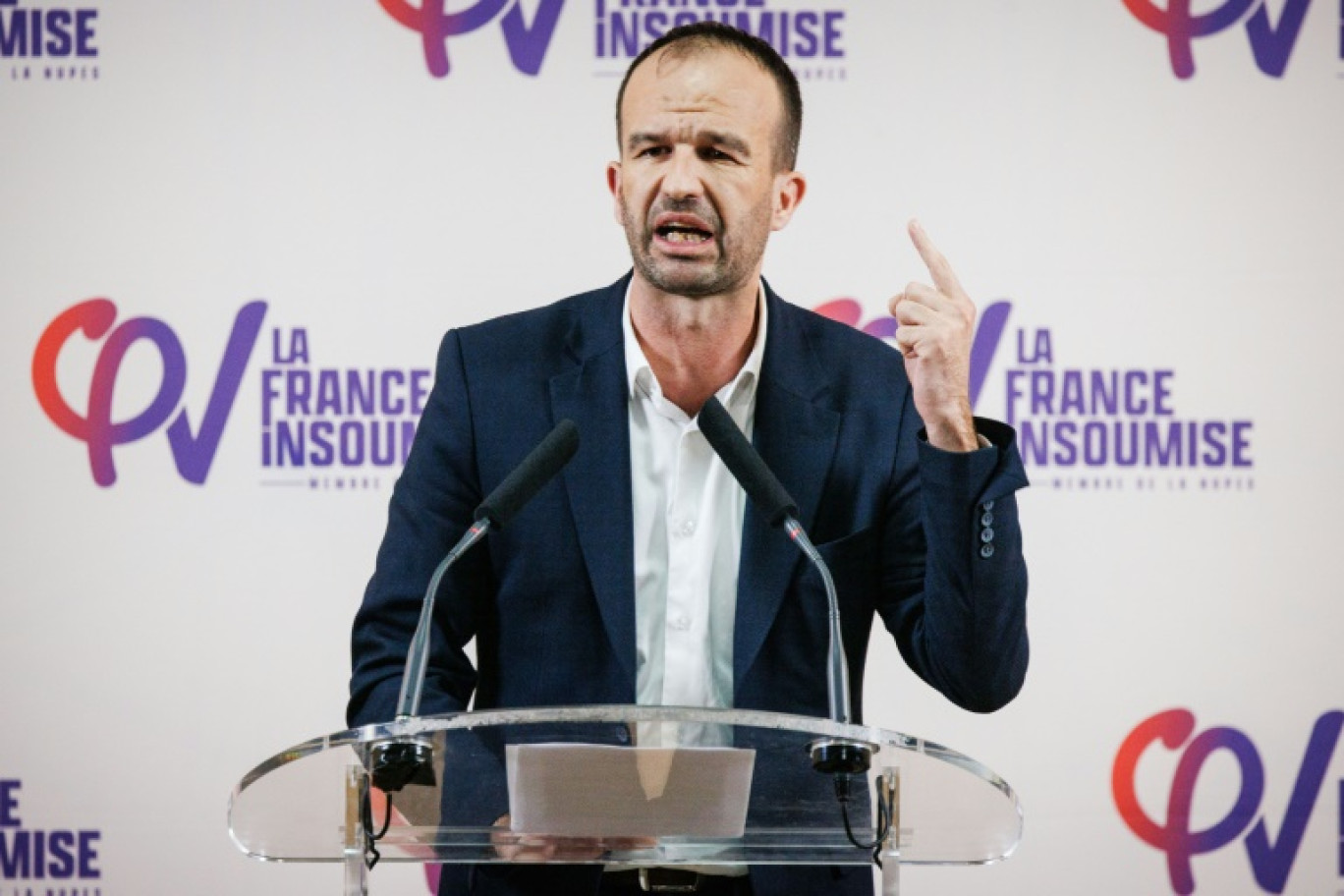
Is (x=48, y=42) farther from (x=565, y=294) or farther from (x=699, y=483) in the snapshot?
(x=699, y=483)

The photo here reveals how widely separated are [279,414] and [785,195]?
1.20 m

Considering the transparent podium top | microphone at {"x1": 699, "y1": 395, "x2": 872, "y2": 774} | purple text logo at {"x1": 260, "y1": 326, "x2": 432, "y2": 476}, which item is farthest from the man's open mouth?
the transparent podium top

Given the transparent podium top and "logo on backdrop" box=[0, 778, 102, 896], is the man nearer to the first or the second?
the transparent podium top

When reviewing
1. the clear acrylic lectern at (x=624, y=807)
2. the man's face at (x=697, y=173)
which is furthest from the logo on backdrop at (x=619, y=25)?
the clear acrylic lectern at (x=624, y=807)

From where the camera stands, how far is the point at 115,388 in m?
3.93

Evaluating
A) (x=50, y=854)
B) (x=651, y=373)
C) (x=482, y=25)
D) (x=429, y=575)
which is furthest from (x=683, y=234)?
(x=50, y=854)

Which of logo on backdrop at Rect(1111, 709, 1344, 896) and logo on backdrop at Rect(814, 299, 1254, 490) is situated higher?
logo on backdrop at Rect(814, 299, 1254, 490)

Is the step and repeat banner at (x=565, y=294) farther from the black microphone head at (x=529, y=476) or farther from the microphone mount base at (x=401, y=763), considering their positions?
the microphone mount base at (x=401, y=763)

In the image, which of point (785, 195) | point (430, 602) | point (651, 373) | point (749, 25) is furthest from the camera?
point (749, 25)

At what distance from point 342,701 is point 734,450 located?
67.7 inches

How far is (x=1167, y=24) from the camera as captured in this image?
4000 mm

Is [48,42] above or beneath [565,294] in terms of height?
above

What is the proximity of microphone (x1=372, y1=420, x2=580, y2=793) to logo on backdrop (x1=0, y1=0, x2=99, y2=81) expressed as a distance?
2.07 metres

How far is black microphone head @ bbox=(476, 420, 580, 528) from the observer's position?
2.36 metres
